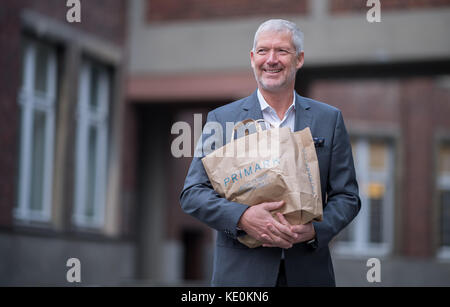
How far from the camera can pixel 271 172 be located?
278cm

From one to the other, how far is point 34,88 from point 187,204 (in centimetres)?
884

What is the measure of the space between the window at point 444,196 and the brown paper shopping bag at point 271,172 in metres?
18.2

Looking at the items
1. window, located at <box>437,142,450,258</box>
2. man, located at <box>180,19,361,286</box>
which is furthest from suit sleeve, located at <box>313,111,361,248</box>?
window, located at <box>437,142,450,258</box>

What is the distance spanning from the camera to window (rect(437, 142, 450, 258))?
66.5 ft

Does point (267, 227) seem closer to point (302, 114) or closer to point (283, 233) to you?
point (283, 233)

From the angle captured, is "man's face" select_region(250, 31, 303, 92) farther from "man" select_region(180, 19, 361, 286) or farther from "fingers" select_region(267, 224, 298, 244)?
"fingers" select_region(267, 224, 298, 244)

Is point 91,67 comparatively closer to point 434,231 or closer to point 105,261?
point 105,261

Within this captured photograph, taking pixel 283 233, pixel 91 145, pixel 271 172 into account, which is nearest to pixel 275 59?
pixel 271 172

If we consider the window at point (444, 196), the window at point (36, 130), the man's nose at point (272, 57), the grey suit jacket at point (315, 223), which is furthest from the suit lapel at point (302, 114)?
the window at point (444, 196)

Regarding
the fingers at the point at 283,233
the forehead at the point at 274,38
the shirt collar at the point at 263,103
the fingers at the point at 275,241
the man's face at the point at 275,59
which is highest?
the forehead at the point at 274,38

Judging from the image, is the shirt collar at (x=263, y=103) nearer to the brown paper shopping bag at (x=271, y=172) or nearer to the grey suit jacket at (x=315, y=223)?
the grey suit jacket at (x=315, y=223)

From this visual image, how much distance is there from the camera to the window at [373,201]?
20.1 metres

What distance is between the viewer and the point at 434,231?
1991cm

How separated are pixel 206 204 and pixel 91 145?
10.3m
